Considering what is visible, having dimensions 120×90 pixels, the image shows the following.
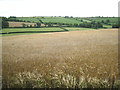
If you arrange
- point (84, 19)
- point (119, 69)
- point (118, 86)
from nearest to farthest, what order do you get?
point (118, 86) < point (119, 69) < point (84, 19)

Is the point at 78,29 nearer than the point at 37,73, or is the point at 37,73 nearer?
the point at 37,73

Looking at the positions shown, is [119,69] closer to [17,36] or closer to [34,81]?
[34,81]

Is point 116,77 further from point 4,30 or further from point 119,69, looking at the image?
point 4,30

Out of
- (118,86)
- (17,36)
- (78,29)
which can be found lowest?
(118,86)

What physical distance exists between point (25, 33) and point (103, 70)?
651 centimetres

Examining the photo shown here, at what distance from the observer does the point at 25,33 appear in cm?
776

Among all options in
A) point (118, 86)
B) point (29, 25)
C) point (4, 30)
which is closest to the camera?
point (118, 86)

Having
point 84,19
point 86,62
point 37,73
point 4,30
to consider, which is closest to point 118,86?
point 86,62

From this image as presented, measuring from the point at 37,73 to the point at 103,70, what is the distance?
2039 mm

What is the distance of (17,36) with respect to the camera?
7301mm

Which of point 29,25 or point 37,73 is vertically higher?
point 29,25

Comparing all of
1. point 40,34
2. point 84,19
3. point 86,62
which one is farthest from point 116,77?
point 84,19

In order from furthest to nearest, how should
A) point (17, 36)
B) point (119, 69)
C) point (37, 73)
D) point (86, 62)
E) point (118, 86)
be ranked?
point (17, 36) < point (86, 62) < point (119, 69) < point (37, 73) < point (118, 86)

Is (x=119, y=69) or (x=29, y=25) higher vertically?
(x=29, y=25)
